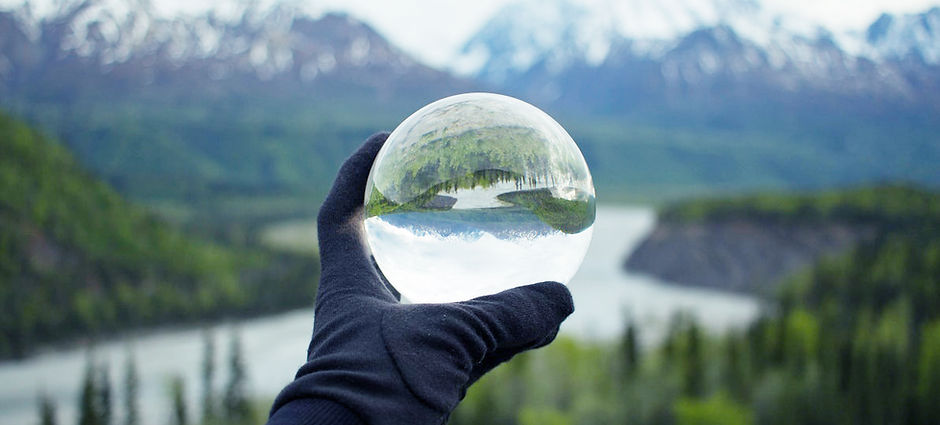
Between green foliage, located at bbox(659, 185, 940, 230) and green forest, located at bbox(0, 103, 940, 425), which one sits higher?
green foliage, located at bbox(659, 185, 940, 230)

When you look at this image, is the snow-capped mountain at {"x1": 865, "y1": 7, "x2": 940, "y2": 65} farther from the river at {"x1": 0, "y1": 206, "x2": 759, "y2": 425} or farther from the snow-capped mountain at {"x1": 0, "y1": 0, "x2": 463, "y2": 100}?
the river at {"x1": 0, "y1": 206, "x2": 759, "y2": 425}

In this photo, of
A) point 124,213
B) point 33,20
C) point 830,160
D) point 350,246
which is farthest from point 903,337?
point 33,20

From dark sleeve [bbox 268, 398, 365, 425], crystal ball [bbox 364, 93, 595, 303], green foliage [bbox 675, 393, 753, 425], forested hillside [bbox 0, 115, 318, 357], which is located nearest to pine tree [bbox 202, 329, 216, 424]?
forested hillside [bbox 0, 115, 318, 357]

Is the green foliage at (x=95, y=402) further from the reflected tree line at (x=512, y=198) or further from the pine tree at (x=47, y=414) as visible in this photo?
the reflected tree line at (x=512, y=198)

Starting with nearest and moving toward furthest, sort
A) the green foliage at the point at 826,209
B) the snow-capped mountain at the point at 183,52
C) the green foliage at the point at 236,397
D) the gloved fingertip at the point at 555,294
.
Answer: the gloved fingertip at the point at 555,294
the green foliage at the point at 236,397
the green foliage at the point at 826,209
the snow-capped mountain at the point at 183,52

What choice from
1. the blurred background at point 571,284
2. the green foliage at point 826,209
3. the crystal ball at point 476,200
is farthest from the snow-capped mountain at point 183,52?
the crystal ball at point 476,200

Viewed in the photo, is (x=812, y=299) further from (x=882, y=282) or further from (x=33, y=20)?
(x=33, y=20)

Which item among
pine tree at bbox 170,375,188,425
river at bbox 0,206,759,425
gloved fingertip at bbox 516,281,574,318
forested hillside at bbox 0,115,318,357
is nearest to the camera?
gloved fingertip at bbox 516,281,574,318

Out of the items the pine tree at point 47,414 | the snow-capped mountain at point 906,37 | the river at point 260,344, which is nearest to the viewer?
the pine tree at point 47,414
